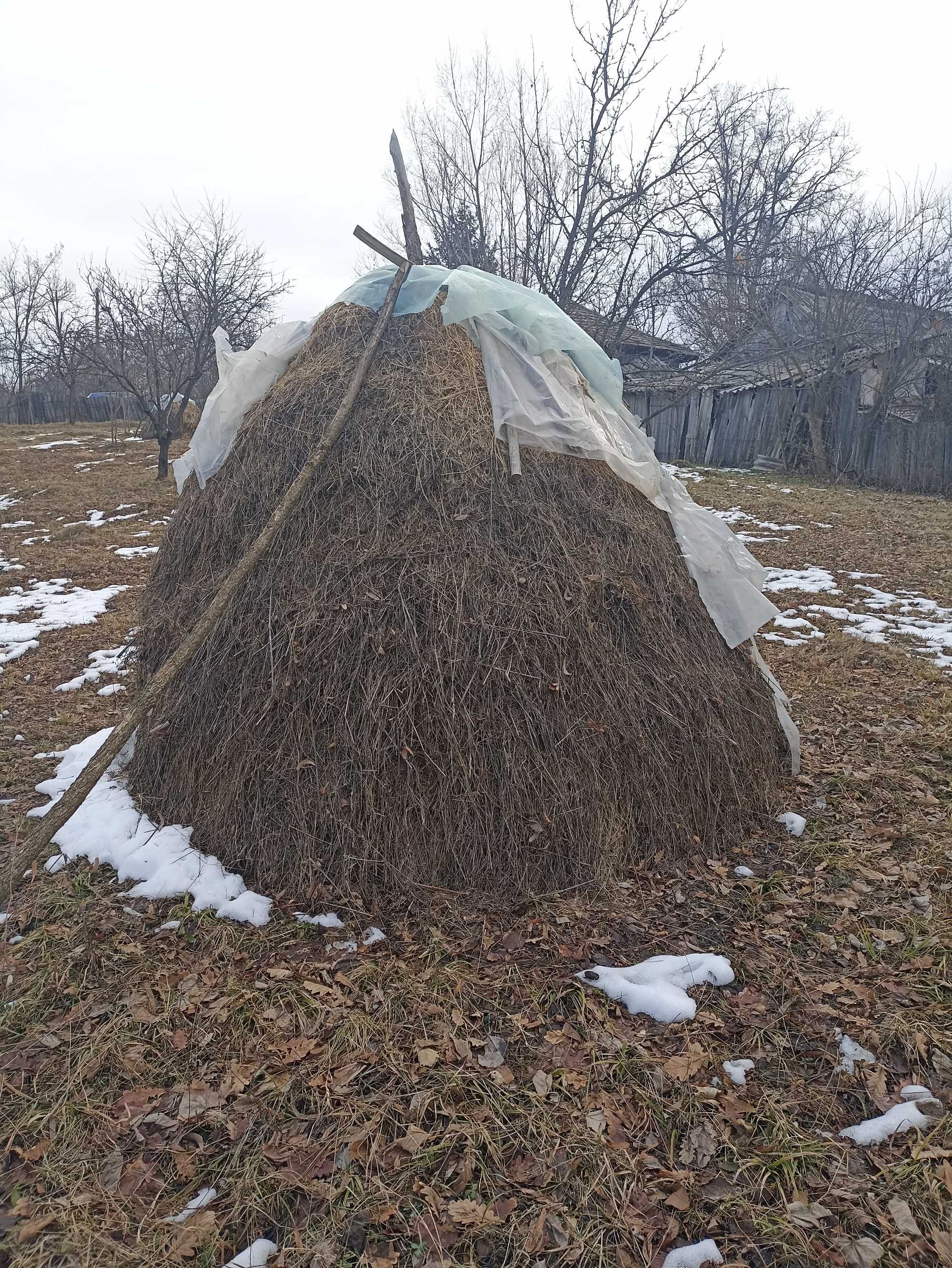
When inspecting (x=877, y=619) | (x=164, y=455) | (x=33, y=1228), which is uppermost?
(x=164, y=455)

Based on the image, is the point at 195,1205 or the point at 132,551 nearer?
the point at 195,1205

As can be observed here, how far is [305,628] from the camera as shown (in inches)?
131

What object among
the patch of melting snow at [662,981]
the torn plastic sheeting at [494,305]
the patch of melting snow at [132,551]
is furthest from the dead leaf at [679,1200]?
the patch of melting snow at [132,551]

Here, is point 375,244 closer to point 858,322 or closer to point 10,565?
point 10,565

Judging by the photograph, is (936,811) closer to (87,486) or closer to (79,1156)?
(79,1156)

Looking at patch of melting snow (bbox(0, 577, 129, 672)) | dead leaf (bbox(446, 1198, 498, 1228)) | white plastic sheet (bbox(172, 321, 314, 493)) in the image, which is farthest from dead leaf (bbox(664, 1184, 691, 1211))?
patch of melting snow (bbox(0, 577, 129, 672))

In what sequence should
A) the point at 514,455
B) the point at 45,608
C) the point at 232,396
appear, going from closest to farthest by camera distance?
1. the point at 514,455
2. the point at 232,396
3. the point at 45,608

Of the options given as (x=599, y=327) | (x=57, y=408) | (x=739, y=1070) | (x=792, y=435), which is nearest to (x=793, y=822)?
(x=739, y=1070)

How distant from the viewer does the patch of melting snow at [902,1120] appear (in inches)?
86.2

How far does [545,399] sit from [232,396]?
1.78m

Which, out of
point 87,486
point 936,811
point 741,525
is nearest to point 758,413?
point 741,525

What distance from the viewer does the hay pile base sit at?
3.19 meters

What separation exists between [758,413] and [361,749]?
63.4ft

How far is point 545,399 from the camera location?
376 cm
